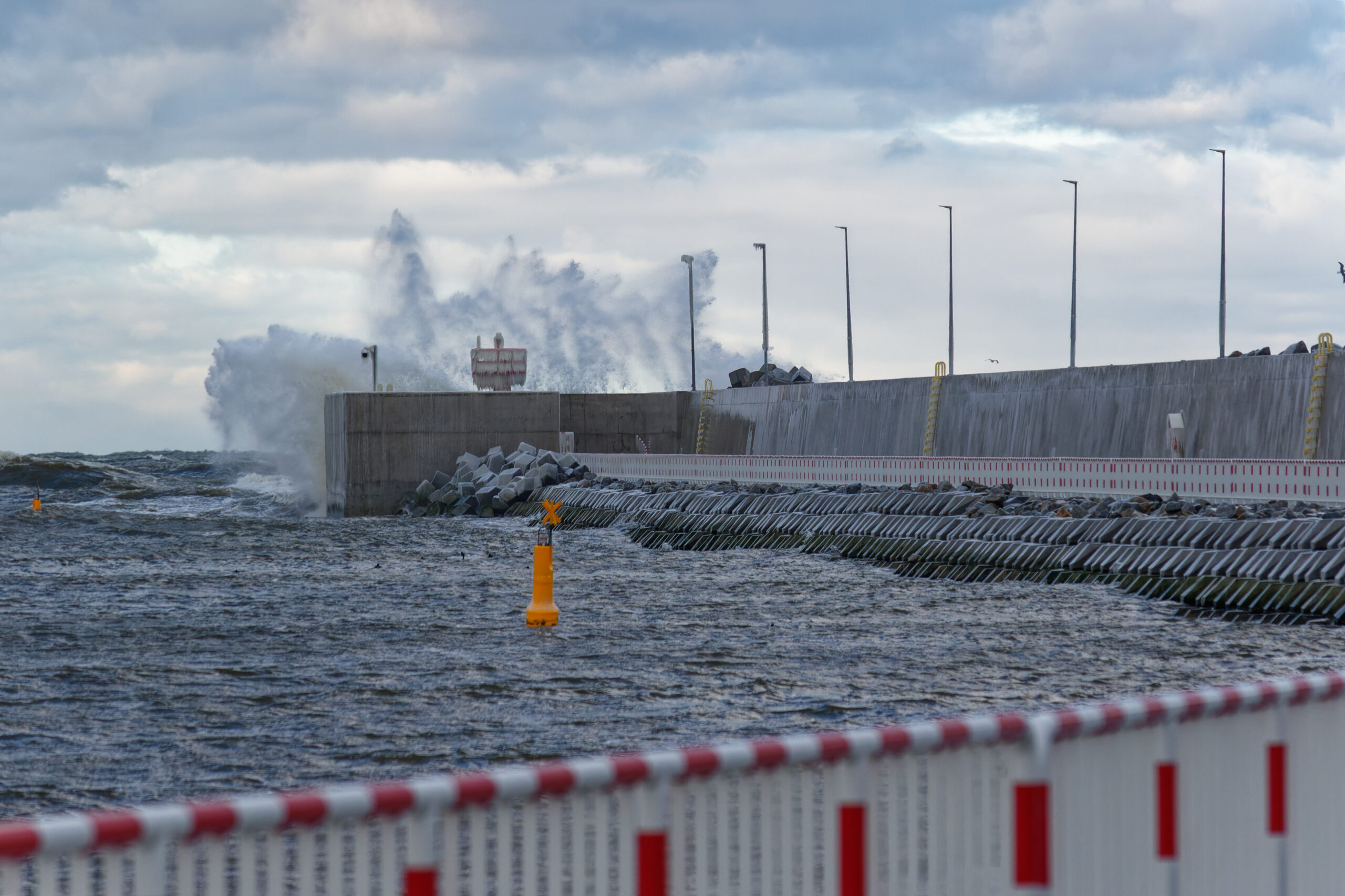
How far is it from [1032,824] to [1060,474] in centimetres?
2687

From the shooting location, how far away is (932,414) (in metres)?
41.3

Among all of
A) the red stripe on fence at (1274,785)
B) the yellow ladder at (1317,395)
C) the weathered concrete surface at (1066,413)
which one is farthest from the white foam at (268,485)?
the red stripe on fence at (1274,785)

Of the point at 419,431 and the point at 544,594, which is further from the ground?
the point at 419,431

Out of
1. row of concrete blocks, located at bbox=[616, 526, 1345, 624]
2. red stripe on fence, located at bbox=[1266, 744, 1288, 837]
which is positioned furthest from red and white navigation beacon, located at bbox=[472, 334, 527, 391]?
red stripe on fence, located at bbox=[1266, 744, 1288, 837]

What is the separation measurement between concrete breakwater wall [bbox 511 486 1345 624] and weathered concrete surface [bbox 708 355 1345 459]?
242 inches

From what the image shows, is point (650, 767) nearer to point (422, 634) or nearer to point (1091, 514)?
point (422, 634)

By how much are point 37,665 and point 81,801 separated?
6970mm

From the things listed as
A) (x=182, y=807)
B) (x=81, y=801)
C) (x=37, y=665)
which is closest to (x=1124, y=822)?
(x=182, y=807)

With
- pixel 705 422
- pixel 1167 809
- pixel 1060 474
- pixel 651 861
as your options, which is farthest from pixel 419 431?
pixel 651 861

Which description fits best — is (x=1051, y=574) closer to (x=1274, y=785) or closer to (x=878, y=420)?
(x=1274, y=785)

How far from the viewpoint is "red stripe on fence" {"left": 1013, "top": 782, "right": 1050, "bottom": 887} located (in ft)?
14.5

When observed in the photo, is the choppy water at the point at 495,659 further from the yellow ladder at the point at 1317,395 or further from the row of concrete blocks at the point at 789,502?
the yellow ladder at the point at 1317,395

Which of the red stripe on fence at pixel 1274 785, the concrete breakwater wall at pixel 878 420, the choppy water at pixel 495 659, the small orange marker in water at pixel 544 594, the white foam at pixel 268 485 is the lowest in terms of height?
the white foam at pixel 268 485

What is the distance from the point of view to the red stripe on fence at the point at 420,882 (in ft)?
11.8
